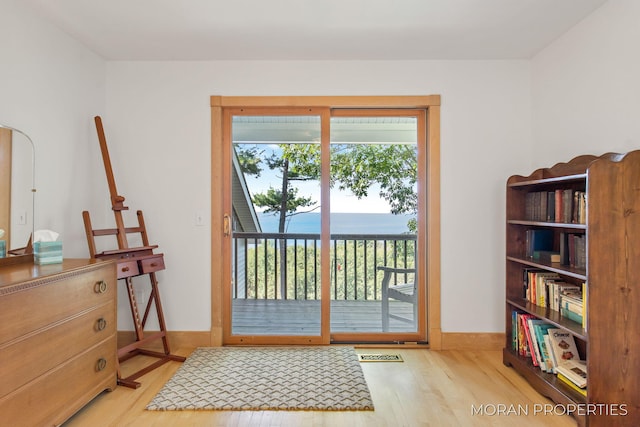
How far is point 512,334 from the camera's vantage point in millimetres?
2658

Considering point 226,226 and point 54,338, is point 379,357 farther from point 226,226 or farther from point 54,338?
point 54,338

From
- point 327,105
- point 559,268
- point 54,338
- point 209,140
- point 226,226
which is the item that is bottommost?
point 54,338

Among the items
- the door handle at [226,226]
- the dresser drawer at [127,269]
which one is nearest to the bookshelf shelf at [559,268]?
the door handle at [226,226]

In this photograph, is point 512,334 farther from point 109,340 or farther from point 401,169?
point 109,340

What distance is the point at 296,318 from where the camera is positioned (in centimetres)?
314

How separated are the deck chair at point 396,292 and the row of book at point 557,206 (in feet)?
3.56

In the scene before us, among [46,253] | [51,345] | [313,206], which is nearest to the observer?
[51,345]

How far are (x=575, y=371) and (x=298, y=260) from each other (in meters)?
2.09

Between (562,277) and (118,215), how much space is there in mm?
3259

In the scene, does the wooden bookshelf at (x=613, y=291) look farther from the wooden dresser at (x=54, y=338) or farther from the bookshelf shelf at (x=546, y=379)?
the wooden dresser at (x=54, y=338)

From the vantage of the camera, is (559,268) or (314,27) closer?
(559,268)

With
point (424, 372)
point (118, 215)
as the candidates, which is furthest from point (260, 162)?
point (424, 372)

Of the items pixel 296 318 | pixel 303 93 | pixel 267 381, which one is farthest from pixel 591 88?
pixel 267 381

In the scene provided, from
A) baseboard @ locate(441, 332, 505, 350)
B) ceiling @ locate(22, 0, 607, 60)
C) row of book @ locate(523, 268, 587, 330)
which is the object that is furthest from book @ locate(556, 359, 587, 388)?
ceiling @ locate(22, 0, 607, 60)
